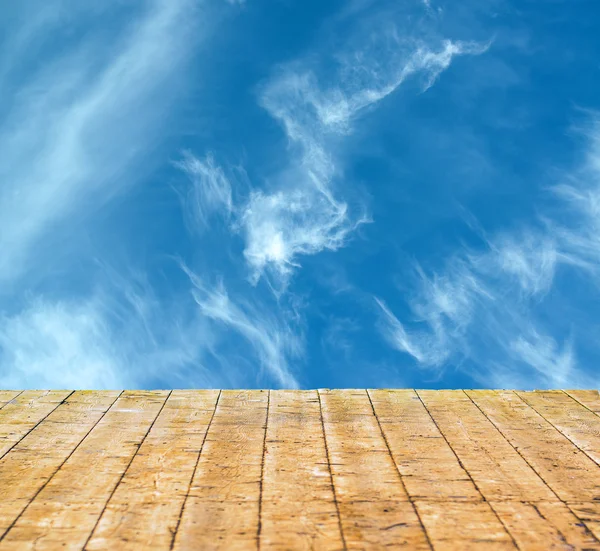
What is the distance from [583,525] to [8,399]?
1438 cm

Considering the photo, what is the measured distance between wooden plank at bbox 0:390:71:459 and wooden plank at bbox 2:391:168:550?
1631 mm

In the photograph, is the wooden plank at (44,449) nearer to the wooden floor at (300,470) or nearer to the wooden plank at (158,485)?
the wooden floor at (300,470)

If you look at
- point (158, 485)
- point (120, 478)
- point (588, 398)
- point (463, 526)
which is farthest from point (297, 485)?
point (588, 398)

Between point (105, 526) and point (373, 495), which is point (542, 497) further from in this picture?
point (105, 526)

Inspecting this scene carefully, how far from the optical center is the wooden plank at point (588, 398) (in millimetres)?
15227

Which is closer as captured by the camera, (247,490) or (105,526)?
(105,526)

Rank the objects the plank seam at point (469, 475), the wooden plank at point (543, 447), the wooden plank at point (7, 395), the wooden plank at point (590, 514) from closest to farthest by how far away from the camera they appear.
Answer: the plank seam at point (469, 475) < the wooden plank at point (590, 514) < the wooden plank at point (543, 447) < the wooden plank at point (7, 395)

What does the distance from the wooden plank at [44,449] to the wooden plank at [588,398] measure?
43.3 ft

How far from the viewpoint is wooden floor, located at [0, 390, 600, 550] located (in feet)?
30.8

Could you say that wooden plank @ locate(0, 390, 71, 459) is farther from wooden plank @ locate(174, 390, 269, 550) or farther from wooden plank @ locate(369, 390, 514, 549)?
wooden plank @ locate(369, 390, 514, 549)

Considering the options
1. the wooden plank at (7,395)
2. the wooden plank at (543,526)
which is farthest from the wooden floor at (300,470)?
the wooden plank at (7,395)

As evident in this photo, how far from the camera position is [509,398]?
51.8 ft

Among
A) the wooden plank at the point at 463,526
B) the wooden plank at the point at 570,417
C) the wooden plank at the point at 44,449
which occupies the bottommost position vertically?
the wooden plank at the point at 463,526

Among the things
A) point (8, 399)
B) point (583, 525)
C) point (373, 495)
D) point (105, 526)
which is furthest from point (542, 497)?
point (8, 399)
